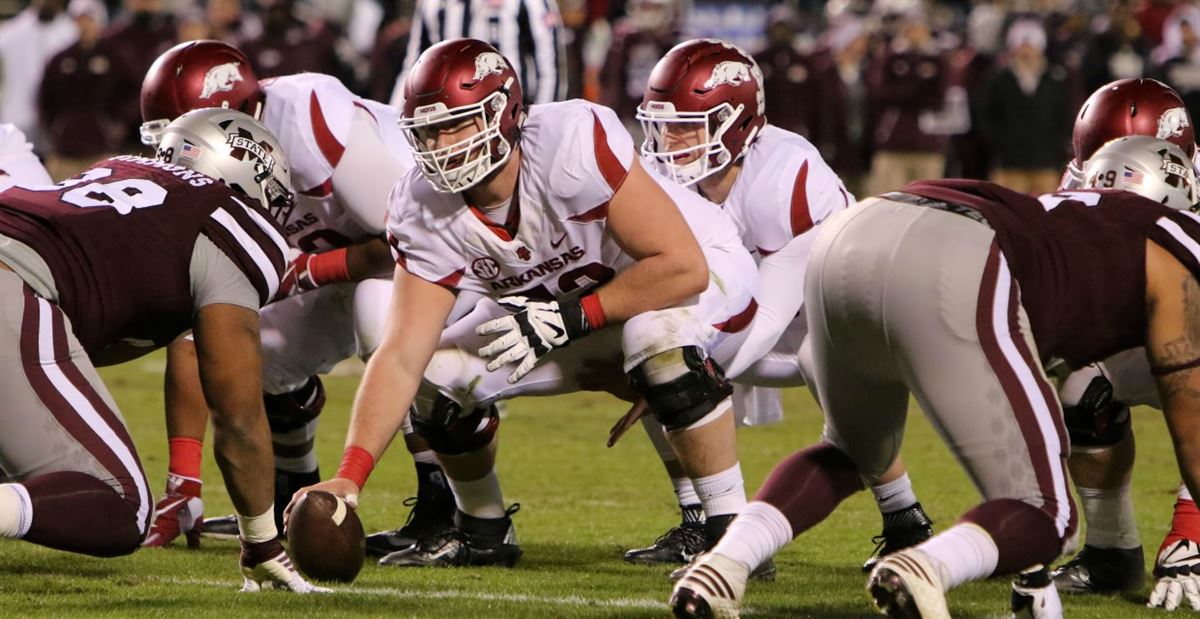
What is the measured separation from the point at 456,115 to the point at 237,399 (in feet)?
2.76

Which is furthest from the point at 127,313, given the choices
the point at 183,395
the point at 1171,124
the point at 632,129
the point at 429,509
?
the point at 632,129

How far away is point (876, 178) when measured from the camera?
583 inches

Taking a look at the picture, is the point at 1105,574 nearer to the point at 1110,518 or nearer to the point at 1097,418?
the point at 1110,518

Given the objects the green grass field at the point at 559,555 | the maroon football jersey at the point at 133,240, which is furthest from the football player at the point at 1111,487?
the maroon football jersey at the point at 133,240

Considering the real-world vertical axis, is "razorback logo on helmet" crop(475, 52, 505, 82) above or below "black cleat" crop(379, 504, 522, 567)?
above

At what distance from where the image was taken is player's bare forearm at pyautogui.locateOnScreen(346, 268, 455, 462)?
4.11 metres

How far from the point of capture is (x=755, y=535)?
12.1 ft

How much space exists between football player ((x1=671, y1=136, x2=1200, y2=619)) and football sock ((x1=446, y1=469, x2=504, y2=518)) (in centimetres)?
140

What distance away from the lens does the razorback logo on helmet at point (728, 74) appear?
209 inches

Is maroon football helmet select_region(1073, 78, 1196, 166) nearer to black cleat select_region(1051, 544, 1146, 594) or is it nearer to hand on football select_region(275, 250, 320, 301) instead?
black cleat select_region(1051, 544, 1146, 594)

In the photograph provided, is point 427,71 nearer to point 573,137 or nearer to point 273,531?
point 573,137

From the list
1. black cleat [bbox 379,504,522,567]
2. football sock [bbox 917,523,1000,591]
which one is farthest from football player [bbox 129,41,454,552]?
football sock [bbox 917,523,1000,591]

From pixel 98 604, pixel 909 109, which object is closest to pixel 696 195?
pixel 98 604

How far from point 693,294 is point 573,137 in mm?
480
